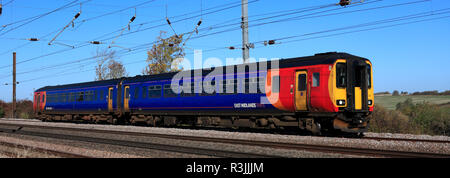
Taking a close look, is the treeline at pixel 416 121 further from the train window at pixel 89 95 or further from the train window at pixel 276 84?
the train window at pixel 89 95

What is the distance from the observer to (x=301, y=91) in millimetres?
15188

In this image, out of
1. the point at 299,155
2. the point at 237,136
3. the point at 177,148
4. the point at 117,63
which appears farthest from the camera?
the point at 117,63

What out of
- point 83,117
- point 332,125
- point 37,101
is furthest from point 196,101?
point 37,101

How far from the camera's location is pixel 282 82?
51.8 feet

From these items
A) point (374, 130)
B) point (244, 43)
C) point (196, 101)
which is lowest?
point (374, 130)

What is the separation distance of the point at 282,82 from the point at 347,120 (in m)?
2.90

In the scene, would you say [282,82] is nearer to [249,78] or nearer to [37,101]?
[249,78]

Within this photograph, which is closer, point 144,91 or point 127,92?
point 144,91

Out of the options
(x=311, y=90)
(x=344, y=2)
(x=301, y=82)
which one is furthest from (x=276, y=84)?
(x=344, y=2)

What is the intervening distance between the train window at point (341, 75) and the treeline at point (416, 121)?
258 inches

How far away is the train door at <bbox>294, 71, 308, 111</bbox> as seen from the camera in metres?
15.0

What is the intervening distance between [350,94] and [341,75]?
2.66 feet

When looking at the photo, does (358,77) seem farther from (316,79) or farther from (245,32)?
(245,32)

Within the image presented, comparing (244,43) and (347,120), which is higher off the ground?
(244,43)
